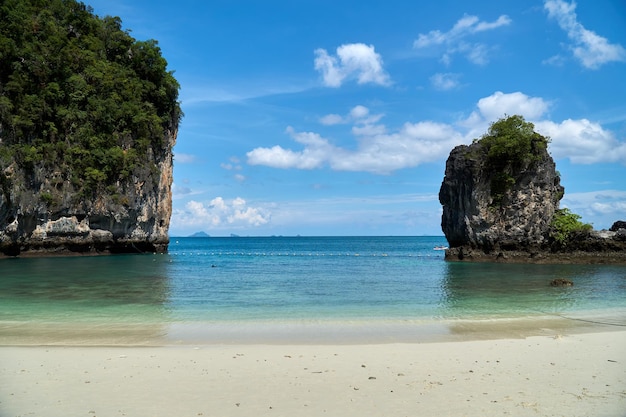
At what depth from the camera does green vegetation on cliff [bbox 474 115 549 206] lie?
3550 cm

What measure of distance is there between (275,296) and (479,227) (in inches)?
1036

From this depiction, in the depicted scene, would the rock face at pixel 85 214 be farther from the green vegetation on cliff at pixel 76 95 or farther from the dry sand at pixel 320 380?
the dry sand at pixel 320 380

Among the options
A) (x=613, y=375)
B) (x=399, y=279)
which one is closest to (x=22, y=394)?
(x=613, y=375)

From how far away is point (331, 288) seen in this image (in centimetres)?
1920

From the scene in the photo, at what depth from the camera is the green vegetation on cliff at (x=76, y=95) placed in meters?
37.0

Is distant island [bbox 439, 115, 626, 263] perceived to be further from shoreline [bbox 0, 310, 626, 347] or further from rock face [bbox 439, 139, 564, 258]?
shoreline [bbox 0, 310, 626, 347]

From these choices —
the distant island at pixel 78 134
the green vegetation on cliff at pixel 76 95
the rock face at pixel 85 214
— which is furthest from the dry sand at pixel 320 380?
the green vegetation on cliff at pixel 76 95

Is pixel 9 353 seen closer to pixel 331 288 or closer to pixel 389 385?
pixel 389 385

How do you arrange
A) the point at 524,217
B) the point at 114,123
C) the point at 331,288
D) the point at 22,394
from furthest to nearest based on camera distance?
1. the point at 114,123
2. the point at 524,217
3. the point at 331,288
4. the point at 22,394

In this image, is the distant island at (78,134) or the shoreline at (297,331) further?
the distant island at (78,134)

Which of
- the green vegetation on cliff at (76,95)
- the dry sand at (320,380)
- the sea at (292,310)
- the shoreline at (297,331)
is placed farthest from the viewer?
the green vegetation on cliff at (76,95)

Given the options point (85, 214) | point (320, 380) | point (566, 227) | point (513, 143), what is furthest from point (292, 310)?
point (85, 214)

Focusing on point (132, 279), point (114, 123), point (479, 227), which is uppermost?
point (114, 123)

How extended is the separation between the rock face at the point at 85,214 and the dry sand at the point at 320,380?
34080mm
